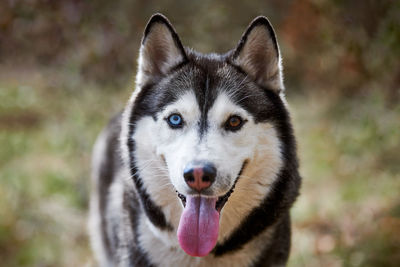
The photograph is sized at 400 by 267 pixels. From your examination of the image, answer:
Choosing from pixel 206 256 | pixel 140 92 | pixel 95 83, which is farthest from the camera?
pixel 95 83

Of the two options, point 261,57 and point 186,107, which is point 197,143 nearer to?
point 186,107

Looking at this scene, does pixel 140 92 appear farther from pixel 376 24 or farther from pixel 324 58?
pixel 324 58

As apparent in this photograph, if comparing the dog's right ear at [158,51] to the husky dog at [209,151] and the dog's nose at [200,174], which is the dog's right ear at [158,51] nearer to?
the husky dog at [209,151]

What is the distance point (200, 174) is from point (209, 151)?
167 millimetres

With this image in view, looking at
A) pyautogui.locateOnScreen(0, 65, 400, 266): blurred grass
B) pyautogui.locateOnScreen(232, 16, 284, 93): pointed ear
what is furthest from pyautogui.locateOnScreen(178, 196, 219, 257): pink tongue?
pyautogui.locateOnScreen(0, 65, 400, 266): blurred grass

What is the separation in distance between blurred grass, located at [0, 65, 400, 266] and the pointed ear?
718 millimetres

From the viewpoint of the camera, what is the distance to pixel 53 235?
484 cm

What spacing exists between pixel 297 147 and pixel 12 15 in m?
3.42

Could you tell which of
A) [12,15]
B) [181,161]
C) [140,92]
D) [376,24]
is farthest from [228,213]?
[12,15]

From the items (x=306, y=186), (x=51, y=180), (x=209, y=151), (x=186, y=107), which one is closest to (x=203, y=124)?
(x=186, y=107)

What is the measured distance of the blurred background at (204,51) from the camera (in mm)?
4176

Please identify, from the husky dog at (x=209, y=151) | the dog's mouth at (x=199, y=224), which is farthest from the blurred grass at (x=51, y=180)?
the dog's mouth at (x=199, y=224)

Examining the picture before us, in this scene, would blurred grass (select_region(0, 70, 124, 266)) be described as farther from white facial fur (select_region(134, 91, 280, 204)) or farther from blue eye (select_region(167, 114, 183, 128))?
blue eye (select_region(167, 114, 183, 128))

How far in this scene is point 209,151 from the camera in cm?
225
